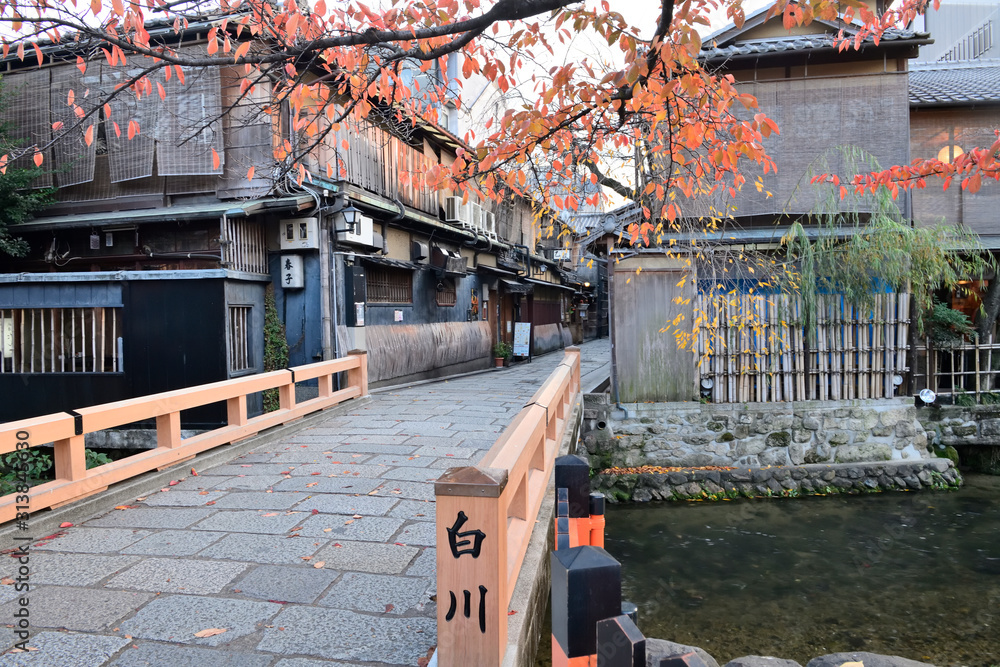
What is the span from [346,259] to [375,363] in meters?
2.57

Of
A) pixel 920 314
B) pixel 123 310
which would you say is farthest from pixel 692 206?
pixel 123 310

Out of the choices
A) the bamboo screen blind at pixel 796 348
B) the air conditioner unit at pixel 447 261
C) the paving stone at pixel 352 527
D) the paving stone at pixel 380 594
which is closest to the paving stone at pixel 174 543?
the paving stone at pixel 352 527

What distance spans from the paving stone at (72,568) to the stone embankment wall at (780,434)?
839cm

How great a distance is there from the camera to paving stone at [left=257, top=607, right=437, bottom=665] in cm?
324

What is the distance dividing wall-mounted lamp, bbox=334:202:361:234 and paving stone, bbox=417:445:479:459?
19.5ft

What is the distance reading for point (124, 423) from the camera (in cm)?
596

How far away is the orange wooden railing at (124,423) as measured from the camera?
4.92 metres

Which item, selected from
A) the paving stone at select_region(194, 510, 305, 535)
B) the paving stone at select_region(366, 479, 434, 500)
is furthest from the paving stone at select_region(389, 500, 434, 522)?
the paving stone at select_region(194, 510, 305, 535)

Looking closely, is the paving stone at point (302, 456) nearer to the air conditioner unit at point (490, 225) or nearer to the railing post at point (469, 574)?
the railing post at point (469, 574)

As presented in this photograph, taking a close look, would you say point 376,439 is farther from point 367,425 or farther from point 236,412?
point 236,412

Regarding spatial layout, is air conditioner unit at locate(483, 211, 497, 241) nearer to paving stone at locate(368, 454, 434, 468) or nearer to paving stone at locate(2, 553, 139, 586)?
paving stone at locate(368, 454, 434, 468)

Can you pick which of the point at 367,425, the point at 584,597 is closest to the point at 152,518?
the point at 367,425

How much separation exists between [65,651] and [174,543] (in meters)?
1.55

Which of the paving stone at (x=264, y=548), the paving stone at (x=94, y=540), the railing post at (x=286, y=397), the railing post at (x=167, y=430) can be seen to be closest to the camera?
the paving stone at (x=264, y=548)
